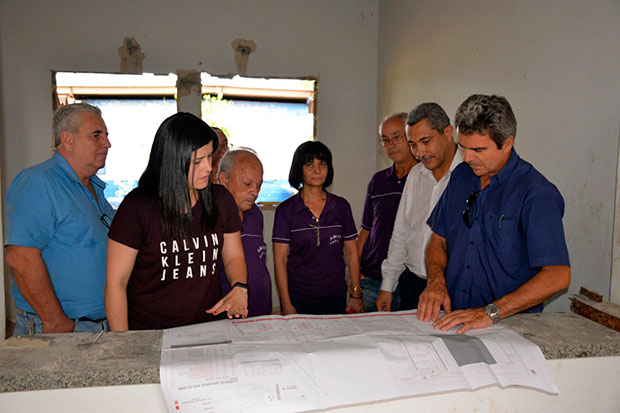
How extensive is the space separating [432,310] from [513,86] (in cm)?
160

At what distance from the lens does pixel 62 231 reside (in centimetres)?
181

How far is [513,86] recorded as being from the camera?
8.29 feet

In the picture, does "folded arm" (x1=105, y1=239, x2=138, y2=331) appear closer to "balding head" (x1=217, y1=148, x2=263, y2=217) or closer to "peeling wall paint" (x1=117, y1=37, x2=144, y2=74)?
"balding head" (x1=217, y1=148, x2=263, y2=217)

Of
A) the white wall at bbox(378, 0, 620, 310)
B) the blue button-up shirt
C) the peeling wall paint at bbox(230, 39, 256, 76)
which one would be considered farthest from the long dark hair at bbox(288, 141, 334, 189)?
the peeling wall paint at bbox(230, 39, 256, 76)

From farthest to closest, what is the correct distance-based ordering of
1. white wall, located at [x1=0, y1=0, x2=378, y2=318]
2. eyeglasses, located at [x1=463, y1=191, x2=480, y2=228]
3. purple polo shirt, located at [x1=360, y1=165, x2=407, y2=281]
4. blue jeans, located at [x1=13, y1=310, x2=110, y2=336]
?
white wall, located at [x1=0, y1=0, x2=378, y2=318] < purple polo shirt, located at [x1=360, y1=165, x2=407, y2=281] < blue jeans, located at [x1=13, y1=310, x2=110, y2=336] < eyeglasses, located at [x1=463, y1=191, x2=480, y2=228]

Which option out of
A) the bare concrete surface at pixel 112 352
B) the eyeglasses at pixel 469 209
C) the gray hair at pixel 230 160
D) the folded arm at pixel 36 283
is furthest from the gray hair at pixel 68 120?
the eyeglasses at pixel 469 209

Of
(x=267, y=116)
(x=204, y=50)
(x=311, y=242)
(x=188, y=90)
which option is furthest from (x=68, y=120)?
(x=267, y=116)

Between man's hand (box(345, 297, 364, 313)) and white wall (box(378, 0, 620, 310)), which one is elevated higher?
white wall (box(378, 0, 620, 310))

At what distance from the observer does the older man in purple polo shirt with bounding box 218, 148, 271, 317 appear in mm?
2154

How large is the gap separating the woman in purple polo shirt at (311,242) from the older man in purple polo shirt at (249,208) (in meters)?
0.22

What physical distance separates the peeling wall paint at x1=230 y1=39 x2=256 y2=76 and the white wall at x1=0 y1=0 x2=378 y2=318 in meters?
0.05

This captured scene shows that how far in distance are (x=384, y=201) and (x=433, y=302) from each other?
1.30 meters

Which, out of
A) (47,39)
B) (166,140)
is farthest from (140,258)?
A: (47,39)

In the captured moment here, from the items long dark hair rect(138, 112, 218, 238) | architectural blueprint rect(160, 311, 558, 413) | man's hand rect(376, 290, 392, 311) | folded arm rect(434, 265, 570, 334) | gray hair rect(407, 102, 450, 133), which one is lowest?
man's hand rect(376, 290, 392, 311)
